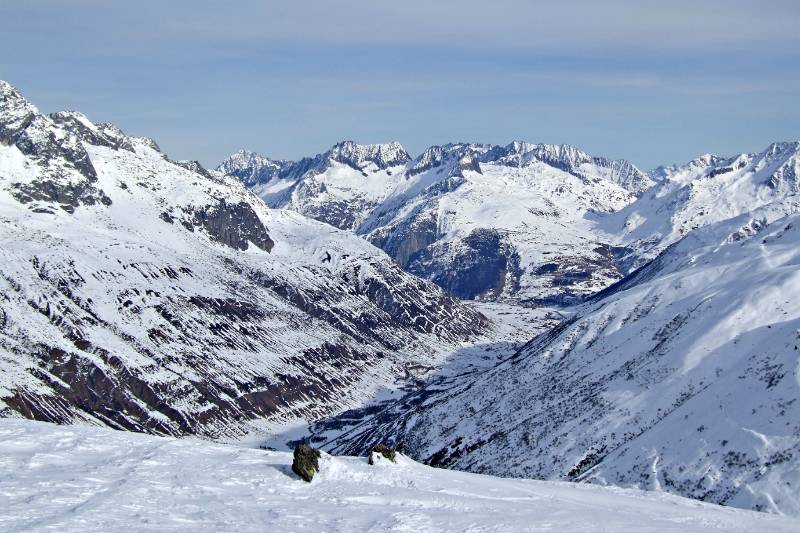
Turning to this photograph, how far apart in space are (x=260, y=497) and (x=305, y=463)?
19.5 feet

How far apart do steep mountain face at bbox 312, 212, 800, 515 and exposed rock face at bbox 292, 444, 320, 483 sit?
1955 inches

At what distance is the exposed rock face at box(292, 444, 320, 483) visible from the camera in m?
55.2

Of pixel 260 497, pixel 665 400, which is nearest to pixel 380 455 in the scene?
pixel 260 497

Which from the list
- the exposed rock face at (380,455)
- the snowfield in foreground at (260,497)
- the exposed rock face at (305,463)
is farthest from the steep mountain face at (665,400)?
the exposed rock face at (305,463)

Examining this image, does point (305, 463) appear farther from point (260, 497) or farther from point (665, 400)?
point (665, 400)

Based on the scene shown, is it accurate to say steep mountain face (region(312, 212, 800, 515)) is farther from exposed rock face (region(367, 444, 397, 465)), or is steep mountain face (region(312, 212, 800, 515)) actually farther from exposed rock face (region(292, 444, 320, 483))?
exposed rock face (region(292, 444, 320, 483))

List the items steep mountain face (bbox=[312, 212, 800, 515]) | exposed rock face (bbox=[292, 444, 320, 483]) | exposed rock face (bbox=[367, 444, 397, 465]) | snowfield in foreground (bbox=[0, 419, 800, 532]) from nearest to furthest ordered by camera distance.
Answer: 1. snowfield in foreground (bbox=[0, 419, 800, 532])
2. exposed rock face (bbox=[292, 444, 320, 483])
3. exposed rock face (bbox=[367, 444, 397, 465])
4. steep mountain face (bbox=[312, 212, 800, 515])

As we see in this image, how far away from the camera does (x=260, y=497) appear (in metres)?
50.2

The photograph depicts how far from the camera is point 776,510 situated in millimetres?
81062

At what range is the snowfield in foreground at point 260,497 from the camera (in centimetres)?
4484

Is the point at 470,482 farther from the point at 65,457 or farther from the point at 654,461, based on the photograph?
the point at 654,461

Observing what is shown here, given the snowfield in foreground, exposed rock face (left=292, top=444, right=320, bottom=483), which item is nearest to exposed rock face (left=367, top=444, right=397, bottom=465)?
the snowfield in foreground

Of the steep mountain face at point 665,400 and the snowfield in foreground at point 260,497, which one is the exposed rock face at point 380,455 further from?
the steep mountain face at point 665,400

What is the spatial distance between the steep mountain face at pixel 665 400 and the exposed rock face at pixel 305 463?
49669 mm
